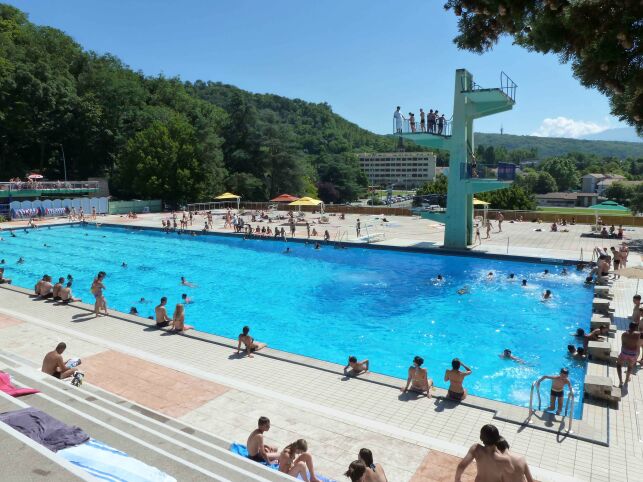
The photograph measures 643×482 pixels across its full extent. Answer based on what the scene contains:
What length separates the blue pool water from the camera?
12.3 meters

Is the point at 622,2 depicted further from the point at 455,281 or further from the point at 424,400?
the point at 455,281

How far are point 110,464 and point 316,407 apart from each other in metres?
3.92

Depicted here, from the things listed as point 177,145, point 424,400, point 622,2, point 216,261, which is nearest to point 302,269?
point 216,261

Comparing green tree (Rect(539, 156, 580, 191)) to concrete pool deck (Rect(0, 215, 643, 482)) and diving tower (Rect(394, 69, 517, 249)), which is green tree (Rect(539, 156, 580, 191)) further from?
concrete pool deck (Rect(0, 215, 643, 482))

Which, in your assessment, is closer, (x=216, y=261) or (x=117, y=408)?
(x=117, y=408)

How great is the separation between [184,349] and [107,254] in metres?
17.5

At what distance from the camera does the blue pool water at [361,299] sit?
40.3 ft

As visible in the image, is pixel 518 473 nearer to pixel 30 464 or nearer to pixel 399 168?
pixel 30 464

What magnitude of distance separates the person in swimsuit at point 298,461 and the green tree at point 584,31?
5050 millimetres

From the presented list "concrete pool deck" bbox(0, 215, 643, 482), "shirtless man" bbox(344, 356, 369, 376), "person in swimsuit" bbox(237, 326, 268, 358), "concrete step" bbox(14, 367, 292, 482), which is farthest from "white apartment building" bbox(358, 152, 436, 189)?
"concrete step" bbox(14, 367, 292, 482)

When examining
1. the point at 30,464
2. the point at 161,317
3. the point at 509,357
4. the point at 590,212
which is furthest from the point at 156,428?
the point at 590,212

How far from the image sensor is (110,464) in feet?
14.4

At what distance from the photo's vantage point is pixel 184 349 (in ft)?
35.0

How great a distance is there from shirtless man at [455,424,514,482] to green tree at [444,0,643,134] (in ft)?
11.5
